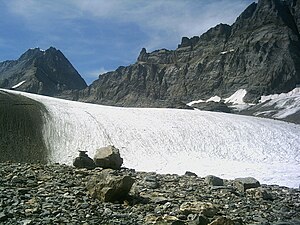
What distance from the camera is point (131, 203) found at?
1319cm

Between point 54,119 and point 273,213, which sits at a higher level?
point 54,119

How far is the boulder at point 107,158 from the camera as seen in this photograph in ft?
69.4

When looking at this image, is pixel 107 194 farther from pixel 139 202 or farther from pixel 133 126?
pixel 133 126

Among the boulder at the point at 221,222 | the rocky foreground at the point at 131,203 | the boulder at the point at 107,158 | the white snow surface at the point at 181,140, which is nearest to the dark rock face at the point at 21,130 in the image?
the white snow surface at the point at 181,140

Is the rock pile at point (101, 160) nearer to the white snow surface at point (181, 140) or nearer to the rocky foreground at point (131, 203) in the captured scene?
the rocky foreground at point (131, 203)

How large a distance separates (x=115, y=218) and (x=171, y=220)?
1.76 m

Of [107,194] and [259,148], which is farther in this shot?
[259,148]

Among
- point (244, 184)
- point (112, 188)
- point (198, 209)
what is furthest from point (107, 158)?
point (198, 209)

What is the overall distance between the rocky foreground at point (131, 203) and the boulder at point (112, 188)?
0.17m

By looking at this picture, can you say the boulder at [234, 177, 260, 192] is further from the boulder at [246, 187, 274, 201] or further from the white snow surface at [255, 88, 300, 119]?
the white snow surface at [255, 88, 300, 119]

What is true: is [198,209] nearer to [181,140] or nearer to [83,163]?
[83,163]

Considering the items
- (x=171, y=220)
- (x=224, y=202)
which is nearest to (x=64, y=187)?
(x=171, y=220)

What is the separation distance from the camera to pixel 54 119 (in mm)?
37875

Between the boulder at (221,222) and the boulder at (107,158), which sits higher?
the boulder at (107,158)
